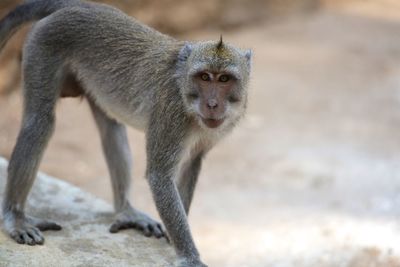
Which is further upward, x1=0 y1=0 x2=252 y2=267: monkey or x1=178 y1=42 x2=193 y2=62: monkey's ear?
x1=178 y1=42 x2=193 y2=62: monkey's ear

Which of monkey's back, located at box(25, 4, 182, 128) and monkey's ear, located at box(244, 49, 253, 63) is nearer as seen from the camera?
monkey's ear, located at box(244, 49, 253, 63)

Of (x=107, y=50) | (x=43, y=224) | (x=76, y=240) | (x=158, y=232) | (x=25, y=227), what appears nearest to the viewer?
(x=25, y=227)

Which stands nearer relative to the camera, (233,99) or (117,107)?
(233,99)

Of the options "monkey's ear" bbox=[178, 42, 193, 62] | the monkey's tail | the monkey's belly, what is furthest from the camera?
the monkey's tail

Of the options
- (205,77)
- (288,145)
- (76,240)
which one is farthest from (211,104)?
(288,145)

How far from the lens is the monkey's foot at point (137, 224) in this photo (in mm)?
7941

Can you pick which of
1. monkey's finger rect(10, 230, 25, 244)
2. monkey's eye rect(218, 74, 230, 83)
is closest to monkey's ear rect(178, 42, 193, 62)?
monkey's eye rect(218, 74, 230, 83)

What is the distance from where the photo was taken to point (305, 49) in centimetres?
1934

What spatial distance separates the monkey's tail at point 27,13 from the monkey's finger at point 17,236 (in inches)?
74.5

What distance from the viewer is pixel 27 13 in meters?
7.95

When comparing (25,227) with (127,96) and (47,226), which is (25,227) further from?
(127,96)

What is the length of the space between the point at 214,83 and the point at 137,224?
6.66ft

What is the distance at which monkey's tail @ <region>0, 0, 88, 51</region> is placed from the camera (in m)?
7.87

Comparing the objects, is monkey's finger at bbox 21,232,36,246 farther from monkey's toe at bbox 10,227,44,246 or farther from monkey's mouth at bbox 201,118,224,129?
monkey's mouth at bbox 201,118,224,129
